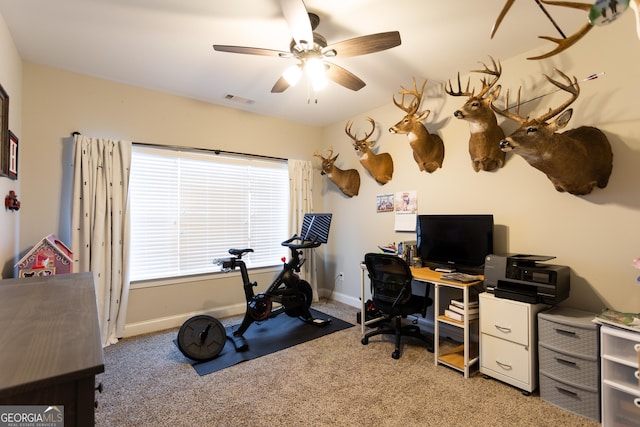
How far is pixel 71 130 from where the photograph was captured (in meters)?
3.01

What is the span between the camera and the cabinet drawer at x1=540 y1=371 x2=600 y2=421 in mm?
1934

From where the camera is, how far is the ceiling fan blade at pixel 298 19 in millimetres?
1707

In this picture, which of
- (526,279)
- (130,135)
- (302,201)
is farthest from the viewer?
(302,201)

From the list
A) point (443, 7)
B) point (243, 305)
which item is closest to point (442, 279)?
point (443, 7)

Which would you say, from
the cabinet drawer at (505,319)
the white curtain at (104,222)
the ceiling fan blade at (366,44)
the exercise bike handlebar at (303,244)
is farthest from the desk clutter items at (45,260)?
the cabinet drawer at (505,319)

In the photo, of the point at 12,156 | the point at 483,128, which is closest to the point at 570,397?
the point at 483,128

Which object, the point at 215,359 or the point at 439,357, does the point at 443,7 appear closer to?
the point at 439,357

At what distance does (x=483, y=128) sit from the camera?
2.68m

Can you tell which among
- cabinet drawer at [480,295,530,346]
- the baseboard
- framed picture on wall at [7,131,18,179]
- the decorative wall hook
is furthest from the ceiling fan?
the baseboard

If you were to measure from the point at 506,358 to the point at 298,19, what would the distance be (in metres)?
2.84

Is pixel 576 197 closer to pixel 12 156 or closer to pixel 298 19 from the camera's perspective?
pixel 298 19

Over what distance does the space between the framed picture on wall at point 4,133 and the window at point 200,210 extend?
1.20 m

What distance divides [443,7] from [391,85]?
1.23 metres

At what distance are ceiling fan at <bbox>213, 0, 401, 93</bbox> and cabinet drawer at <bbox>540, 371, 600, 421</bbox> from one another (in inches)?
101
